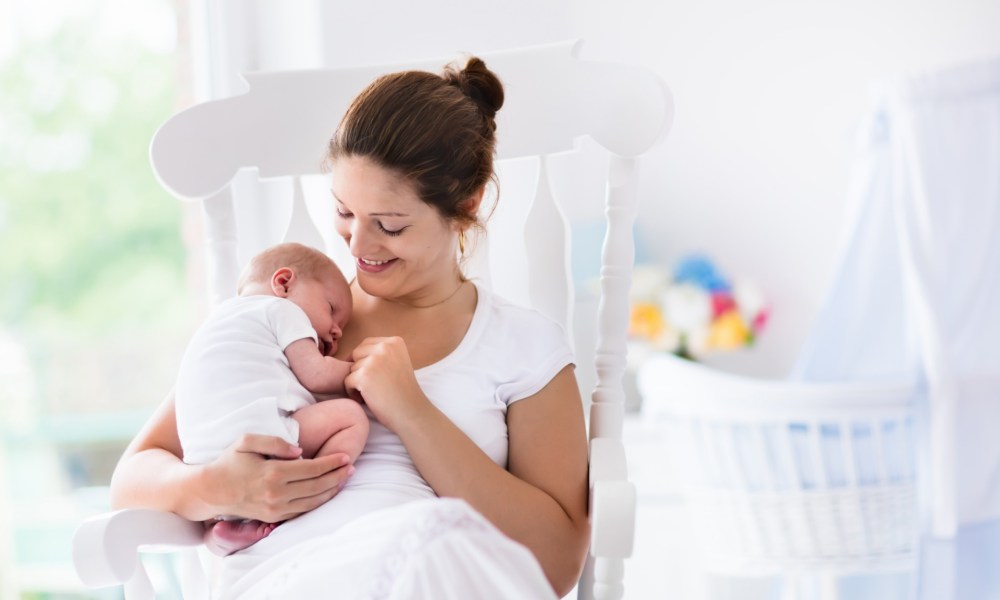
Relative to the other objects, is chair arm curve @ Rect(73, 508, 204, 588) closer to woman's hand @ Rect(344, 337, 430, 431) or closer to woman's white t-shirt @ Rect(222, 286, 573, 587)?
woman's white t-shirt @ Rect(222, 286, 573, 587)

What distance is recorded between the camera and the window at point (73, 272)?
2.69m

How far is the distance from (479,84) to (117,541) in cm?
65

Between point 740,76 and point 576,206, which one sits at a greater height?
point 740,76

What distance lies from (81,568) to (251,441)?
0.64 feet

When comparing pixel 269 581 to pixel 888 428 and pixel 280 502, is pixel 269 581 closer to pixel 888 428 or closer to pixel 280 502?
pixel 280 502

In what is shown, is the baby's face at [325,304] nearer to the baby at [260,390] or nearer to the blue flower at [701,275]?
the baby at [260,390]

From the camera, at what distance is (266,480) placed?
95 cm

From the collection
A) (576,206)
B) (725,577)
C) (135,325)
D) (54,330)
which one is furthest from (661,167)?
(54,330)

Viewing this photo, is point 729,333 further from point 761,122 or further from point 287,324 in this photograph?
point 287,324

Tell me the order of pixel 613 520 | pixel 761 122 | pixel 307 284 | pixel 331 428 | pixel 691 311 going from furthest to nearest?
pixel 761 122 < pixel 691 311 < pixel 307 284 < pixel 331 428 < pixel 613 520

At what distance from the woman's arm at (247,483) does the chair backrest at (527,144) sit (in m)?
0.37

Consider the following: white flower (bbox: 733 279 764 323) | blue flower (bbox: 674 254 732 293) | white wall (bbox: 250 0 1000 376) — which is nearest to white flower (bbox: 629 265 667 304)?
blue flower (bbox: 674 254 732 293)

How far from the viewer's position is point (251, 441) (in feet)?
3.15

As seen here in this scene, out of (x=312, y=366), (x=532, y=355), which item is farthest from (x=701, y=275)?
(x=312, y=366)
